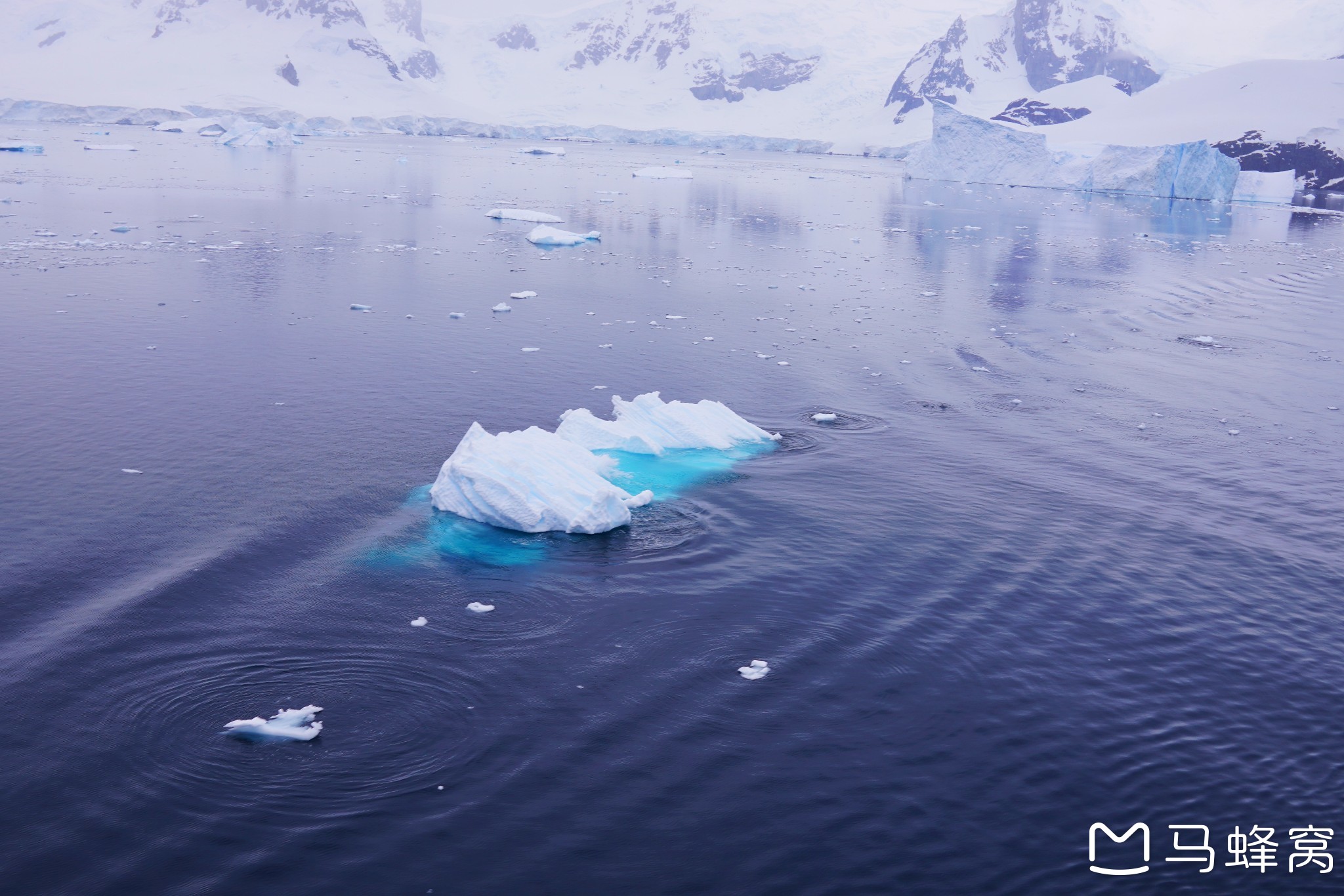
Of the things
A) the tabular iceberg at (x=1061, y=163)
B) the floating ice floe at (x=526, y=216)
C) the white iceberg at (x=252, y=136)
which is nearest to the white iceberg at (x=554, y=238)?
the floating ice floe at (x=526, y=216)

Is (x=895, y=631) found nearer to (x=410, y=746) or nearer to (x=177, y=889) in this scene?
(x=410, y=746)

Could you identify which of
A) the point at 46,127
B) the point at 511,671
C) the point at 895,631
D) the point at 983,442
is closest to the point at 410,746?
the point at 511,671

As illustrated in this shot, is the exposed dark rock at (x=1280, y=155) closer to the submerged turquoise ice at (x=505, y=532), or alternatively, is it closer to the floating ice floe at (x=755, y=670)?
the submerged turquoise ice at (x=505, y=532)

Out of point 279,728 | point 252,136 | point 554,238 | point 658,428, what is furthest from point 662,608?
point 252,136

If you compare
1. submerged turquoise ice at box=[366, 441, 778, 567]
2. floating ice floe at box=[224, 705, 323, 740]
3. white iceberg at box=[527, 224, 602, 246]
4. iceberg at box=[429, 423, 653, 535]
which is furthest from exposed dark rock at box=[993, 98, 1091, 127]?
floating ice floe at box=[224, 705, 323, 740]

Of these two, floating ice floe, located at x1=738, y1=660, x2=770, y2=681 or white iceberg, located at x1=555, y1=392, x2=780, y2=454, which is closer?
floating ice floe, located at x1=738, y1=660, x2=770, y2=681

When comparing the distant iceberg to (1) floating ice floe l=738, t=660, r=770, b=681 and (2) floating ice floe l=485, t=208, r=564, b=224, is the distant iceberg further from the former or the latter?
(2) floating ice floe l=485, t=208, r=564, b=224
